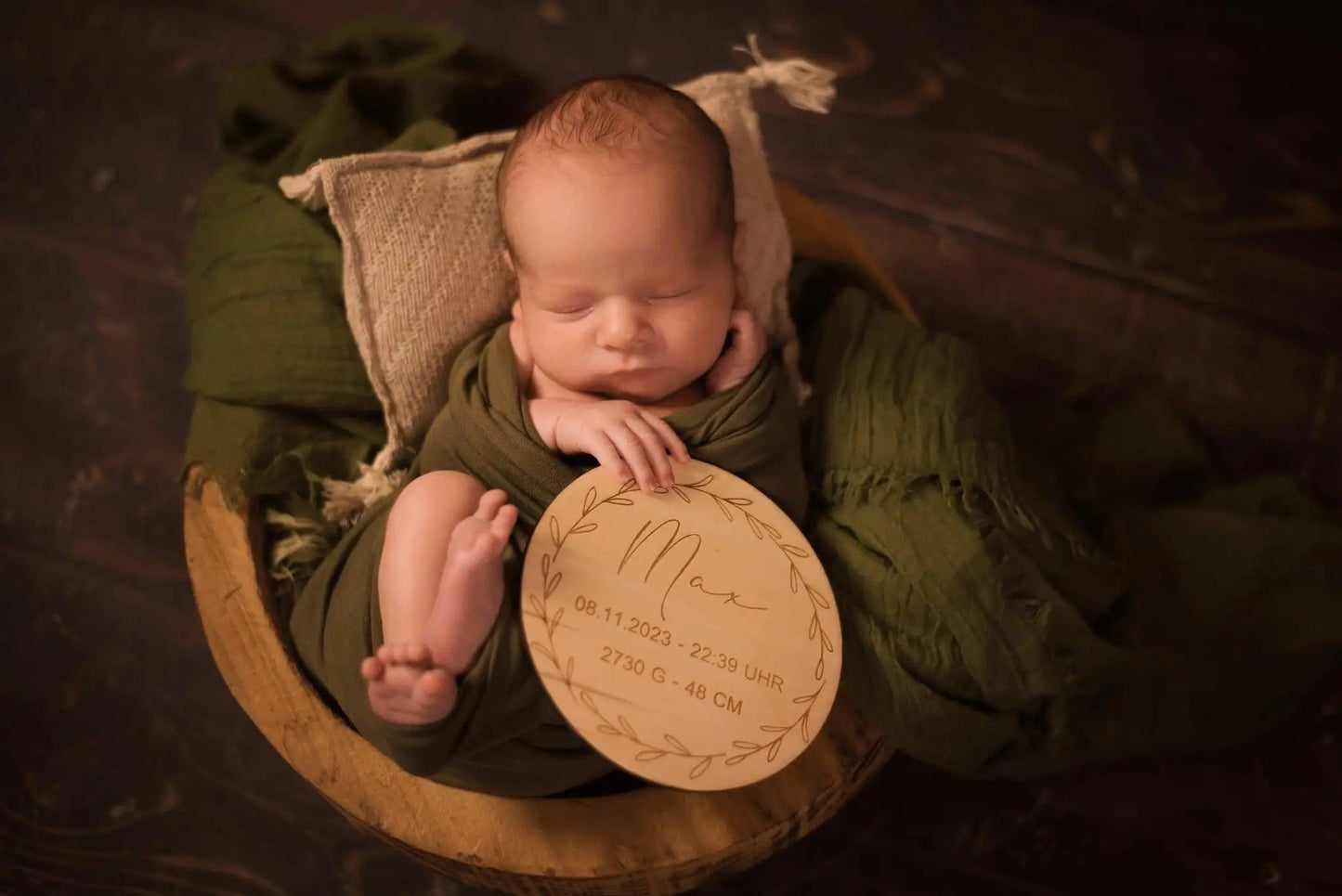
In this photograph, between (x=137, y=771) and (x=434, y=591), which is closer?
(x=434, y=591)

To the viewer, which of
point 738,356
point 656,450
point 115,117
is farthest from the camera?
point 115,117

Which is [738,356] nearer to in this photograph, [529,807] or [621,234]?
[621,234]

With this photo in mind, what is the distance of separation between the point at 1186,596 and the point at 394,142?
893 mm

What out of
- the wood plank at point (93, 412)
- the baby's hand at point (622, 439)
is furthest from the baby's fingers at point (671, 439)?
the wood plank at point (93, 412)

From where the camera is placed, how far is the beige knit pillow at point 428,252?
0.90 metres

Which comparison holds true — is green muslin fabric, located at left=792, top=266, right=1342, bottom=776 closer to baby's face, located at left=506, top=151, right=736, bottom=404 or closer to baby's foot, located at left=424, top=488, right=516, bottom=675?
baby's face, located at left=506, top=151, right=736, bottom=404

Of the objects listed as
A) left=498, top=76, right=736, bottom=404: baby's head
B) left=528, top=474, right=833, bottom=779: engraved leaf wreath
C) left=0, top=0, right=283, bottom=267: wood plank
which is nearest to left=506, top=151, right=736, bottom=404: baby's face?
left=498, top=76, right=736, bottom=404: baby's head

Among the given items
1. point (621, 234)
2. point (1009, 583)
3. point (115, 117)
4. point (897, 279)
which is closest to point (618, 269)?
point (621, 234)

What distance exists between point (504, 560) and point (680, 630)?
5.7 inches

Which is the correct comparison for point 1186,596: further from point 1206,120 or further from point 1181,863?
point 1206,120

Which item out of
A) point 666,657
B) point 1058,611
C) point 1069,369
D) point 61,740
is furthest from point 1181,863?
point 61,740

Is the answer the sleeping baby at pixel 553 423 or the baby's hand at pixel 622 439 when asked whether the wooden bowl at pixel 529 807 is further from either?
the baby's hand at pixel 622 439

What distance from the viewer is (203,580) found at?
0.87m

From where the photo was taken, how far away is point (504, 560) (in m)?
0.76
